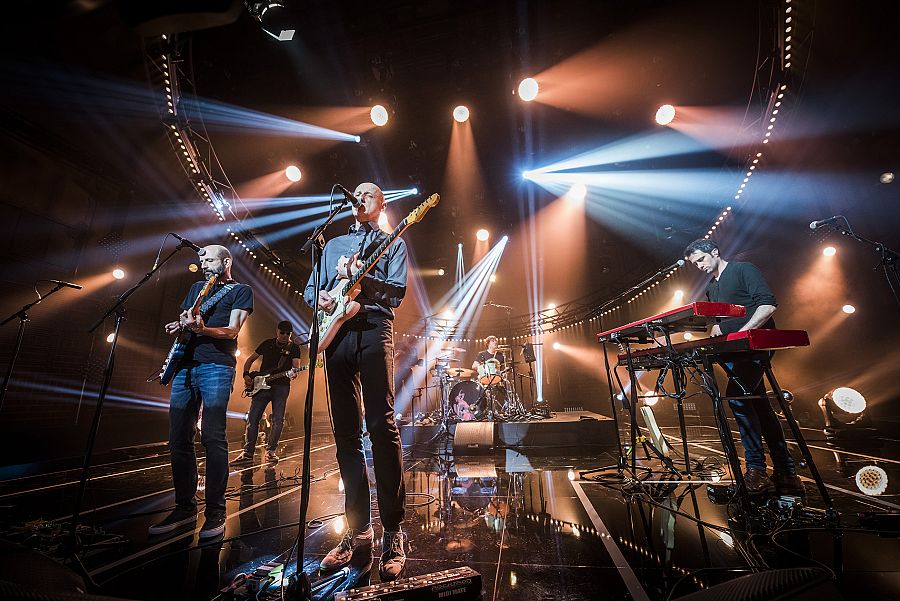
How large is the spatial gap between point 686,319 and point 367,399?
2.58 m

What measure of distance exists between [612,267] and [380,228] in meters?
12.3

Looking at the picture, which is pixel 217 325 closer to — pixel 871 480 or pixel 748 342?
pixel 748 342

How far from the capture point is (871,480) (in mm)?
3158

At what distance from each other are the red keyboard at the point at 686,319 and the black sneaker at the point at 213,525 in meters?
3.50

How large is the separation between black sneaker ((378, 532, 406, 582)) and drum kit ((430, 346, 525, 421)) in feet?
17.7

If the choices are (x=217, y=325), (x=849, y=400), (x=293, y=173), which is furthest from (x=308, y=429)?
(x=293, y=173)

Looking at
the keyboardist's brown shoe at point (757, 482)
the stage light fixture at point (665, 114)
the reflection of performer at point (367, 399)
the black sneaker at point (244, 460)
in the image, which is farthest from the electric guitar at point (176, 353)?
the stage light fixture at point (665, 114)

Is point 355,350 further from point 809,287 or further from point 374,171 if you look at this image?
point 809,287

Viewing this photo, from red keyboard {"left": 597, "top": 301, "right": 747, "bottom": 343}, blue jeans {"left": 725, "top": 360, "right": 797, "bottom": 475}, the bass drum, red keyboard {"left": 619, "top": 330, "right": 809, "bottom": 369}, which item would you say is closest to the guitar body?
red keyboard {"left": 597, "top": 301, "right": 747, "bottom": 343}

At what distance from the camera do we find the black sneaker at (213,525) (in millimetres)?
2344

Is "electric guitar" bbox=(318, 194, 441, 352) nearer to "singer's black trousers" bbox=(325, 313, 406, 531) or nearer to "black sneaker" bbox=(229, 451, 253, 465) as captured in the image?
"singer's black trousers" bbox=(325, 313, 406, 531)

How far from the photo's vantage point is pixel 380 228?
2.54 metres

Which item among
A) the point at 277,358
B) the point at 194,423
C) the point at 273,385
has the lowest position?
the point at 194,423

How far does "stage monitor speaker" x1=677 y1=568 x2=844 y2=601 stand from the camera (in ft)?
3.15
